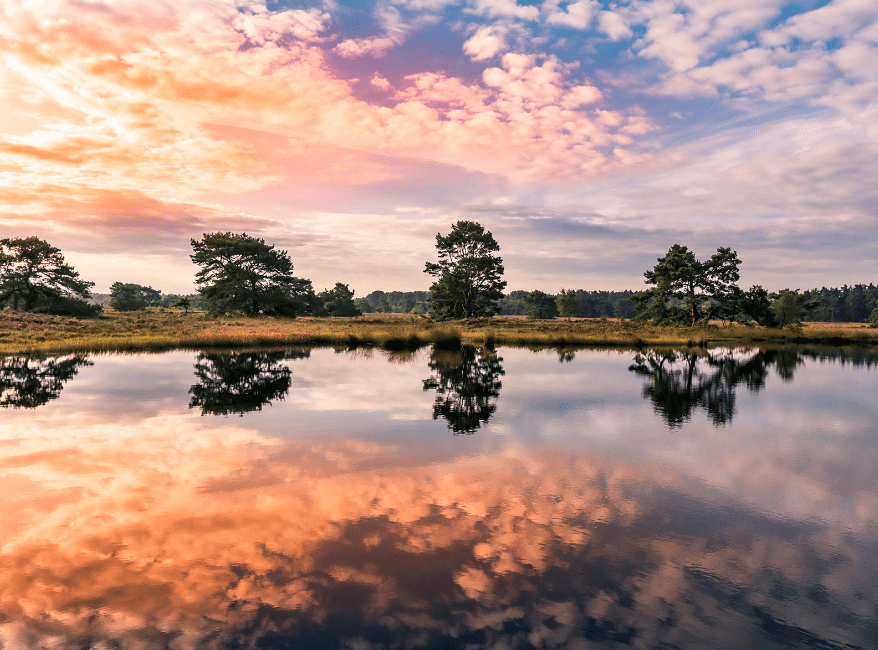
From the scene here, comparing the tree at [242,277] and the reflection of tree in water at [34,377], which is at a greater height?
the tree at [242,277]

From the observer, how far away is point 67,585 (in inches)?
304

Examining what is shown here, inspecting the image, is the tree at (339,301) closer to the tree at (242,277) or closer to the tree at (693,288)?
the tree at (242,277)

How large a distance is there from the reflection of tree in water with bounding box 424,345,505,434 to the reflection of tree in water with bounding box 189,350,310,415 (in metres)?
8.46

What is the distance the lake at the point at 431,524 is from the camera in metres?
6.90

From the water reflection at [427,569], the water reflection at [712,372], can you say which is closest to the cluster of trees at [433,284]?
the water reflection at [712,372]

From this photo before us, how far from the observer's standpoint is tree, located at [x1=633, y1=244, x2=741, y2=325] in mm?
77562

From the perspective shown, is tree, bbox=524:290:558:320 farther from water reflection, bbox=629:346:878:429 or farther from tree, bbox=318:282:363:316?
water reflection, bbox=629:346:878:429

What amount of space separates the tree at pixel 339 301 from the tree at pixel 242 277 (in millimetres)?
34682

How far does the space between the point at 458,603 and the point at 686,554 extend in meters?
4.63

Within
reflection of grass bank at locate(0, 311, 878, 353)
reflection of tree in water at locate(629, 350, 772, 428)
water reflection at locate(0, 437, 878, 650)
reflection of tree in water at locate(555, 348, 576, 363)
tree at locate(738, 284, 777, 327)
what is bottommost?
water reflection at locate(0, 437, 878, 650)

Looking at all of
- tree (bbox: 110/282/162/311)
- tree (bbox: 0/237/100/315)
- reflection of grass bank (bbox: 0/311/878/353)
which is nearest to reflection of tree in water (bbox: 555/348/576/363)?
reflection of grass bank (bbox: 0/311/878/353)

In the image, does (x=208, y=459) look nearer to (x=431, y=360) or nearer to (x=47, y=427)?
(x=47, y=427)

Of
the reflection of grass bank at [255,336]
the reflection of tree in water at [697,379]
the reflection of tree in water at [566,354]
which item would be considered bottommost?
the reflection of tree in water at [697,379]

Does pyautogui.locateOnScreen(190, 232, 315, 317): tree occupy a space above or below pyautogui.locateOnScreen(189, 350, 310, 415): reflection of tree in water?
above
